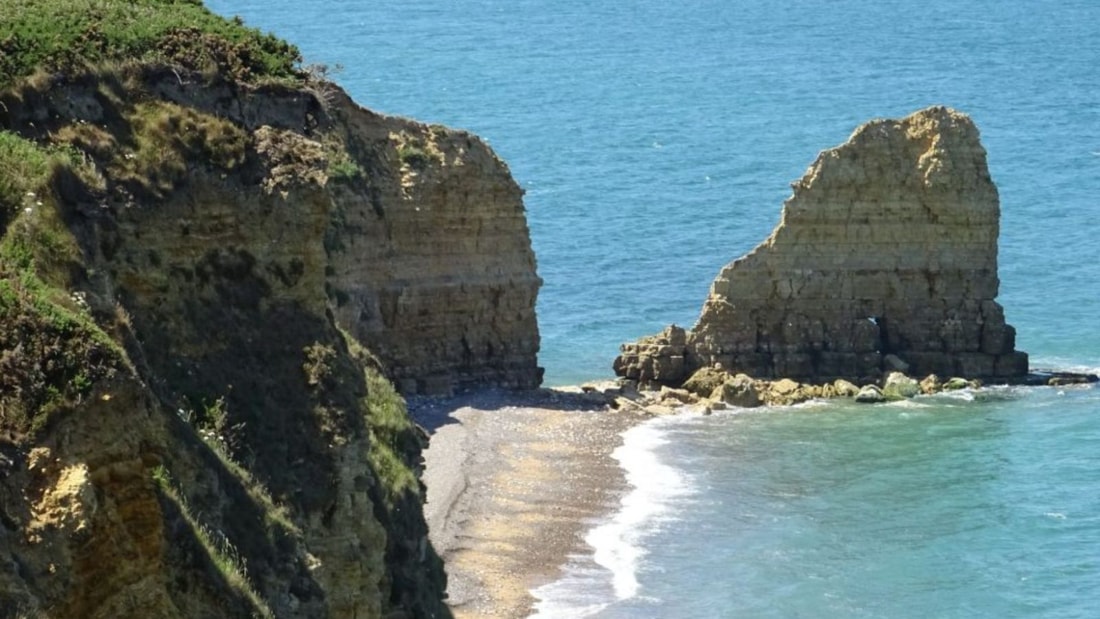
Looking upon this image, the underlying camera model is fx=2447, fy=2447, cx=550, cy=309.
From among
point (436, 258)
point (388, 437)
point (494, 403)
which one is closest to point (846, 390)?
point (494, 403)

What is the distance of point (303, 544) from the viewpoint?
22531mm

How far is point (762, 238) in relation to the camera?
9569 centimetres

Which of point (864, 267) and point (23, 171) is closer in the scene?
point (23, 171)

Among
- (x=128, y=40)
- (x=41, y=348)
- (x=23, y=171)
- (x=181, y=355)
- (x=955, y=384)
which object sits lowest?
(x=41, y=348)

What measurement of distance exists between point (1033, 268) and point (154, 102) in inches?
2709

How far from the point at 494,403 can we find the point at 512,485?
8.00 metres

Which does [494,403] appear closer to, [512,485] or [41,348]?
[512,485]

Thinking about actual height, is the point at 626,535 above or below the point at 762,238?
below

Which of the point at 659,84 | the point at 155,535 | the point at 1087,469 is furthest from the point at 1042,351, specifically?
the point at 659,84

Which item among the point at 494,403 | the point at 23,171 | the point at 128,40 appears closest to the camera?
the point at 23,171

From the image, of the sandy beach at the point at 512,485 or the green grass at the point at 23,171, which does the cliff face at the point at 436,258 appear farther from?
the green grass at the point at 23,171

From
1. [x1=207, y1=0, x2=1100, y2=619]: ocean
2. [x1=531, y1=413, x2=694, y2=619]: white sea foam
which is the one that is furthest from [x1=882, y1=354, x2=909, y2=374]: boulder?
[x1=531, y1=413, x2=694, y2=619]: white sea foam

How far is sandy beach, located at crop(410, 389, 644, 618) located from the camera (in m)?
44.8

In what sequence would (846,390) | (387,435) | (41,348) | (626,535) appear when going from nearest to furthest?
(41,348) < (387,435) < (626,535) < (846,390)
